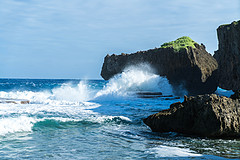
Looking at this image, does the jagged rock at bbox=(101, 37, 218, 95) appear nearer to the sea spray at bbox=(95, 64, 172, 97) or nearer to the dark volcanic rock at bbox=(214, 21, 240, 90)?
the sea spray at bbox=(95, 64, 172, 97)

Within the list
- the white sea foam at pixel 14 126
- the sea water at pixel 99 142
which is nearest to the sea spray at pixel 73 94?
the sea water at pixel 99 142

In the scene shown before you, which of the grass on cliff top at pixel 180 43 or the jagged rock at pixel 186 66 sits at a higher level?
the grass on cliff top at pixel 180 43

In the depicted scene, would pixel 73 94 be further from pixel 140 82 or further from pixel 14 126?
pixel 14 126

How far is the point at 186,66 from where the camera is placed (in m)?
→ 33.8

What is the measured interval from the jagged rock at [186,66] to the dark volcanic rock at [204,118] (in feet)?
82.3

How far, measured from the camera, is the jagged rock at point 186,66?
33.4 metres

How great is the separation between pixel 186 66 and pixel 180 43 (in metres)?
4.74

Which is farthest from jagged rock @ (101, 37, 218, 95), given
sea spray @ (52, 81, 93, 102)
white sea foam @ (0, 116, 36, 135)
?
white sea foam @ (0, 116, 36, 135)

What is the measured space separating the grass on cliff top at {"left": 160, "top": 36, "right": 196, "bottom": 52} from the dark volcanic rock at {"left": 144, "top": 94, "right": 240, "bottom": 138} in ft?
87.7

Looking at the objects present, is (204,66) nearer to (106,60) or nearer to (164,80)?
(164,80)

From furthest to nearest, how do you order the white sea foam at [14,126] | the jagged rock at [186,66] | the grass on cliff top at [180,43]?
the grass on cliff top at [180,43] → the jagged rock at [186,66] → the white sea foam at [14,126]

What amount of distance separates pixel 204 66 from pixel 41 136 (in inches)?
1140

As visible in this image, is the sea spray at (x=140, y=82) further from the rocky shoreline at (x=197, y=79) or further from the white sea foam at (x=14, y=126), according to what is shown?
the white sea foam at (x=14, y=126)

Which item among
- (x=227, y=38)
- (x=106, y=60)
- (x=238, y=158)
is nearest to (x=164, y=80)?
(x=227, y=38)
